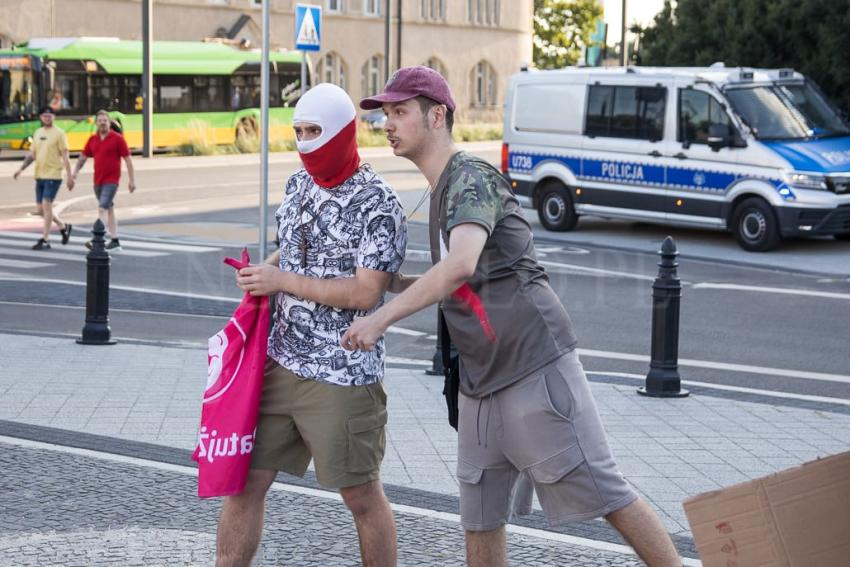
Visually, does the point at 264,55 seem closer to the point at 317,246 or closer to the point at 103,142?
the point at 317,246

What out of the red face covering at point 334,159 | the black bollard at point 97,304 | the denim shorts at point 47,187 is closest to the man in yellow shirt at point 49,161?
the denim shorts at point 47,187

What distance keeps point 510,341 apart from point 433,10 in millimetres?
68910

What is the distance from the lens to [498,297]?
14.1ft

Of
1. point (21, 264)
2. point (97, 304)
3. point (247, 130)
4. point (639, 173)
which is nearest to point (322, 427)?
point (97, 304)

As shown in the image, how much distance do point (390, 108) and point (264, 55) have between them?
683cm

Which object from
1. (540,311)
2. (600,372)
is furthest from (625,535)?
(600,372)

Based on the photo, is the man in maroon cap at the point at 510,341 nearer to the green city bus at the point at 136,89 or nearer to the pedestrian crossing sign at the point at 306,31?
the pedestrian crossing sign at the point at 306,31

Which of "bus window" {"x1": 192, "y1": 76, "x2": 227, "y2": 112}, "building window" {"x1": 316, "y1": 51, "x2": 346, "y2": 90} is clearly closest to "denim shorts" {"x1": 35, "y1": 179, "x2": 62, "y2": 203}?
"bus window" {"x1": 192, "y1": 76, "x2": 227, "y2": 112}

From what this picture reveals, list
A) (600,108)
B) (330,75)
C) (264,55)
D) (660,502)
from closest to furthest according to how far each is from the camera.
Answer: (660,502) → (264,55) → (600,108) → (330,75)

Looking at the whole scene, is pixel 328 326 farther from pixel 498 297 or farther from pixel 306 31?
pixel 306 31

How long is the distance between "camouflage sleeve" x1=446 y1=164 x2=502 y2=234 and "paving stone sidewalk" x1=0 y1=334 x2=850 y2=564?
2156mm

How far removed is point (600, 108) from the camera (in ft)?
64.5

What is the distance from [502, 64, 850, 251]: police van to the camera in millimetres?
17578

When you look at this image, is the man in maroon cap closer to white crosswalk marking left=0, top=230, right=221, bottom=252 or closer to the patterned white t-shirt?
the patterned white t-shirt
